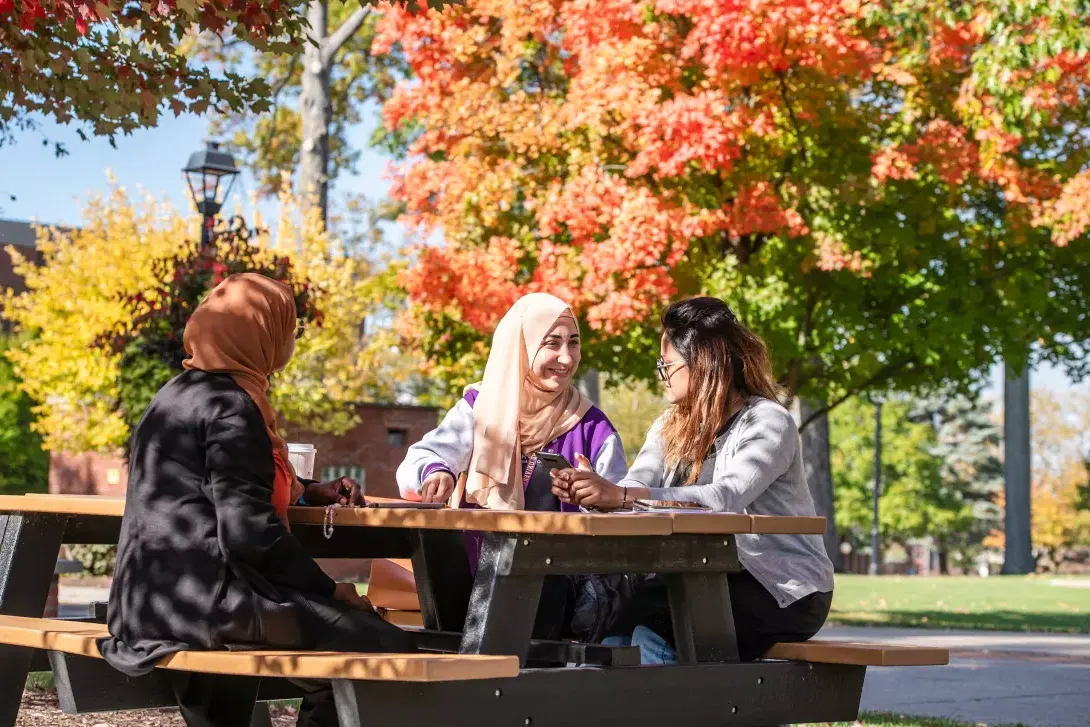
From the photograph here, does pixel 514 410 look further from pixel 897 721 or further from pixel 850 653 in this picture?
pixel 897 721

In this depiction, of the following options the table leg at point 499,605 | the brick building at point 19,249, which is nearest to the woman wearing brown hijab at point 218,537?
the table leg at point 499,605

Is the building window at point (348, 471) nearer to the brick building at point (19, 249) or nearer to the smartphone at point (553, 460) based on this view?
the smartphone at point (553, 460)

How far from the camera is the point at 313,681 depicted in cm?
429

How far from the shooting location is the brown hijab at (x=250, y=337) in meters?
4.19

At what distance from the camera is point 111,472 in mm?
28484

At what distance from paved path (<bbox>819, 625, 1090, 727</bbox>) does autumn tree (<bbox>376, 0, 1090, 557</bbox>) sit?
4.10 metres

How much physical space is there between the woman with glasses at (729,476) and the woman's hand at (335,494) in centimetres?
76

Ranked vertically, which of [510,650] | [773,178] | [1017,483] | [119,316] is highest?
[773,178]

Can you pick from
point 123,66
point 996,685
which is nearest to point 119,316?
point 123,66

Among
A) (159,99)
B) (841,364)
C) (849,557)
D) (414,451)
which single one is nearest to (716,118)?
(841,364)

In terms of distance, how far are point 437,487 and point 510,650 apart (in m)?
1.39

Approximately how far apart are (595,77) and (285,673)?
12.7 metres

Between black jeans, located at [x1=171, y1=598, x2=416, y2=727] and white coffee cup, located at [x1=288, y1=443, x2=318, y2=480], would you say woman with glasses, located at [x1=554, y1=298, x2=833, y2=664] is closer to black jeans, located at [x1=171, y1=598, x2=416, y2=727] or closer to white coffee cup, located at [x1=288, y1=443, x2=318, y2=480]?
black jeans, located at [x1=171, y1=598, x2=416, y2=727]

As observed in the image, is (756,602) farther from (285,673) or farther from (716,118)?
(716,118)
